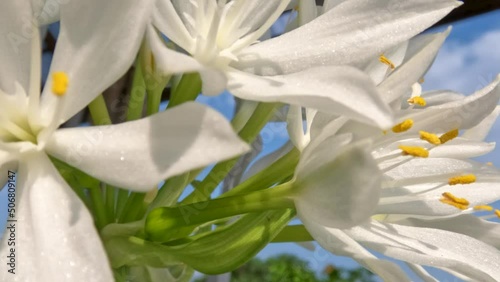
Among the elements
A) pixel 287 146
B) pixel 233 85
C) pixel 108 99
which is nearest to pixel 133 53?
pixel 233 85

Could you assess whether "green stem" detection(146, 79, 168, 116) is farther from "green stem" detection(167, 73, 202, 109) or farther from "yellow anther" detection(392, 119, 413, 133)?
"yellow anther" detection(392, 119, 413, 133)

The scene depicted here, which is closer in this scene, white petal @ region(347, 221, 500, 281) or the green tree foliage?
white petal @ region(347, 221, 500, 281)

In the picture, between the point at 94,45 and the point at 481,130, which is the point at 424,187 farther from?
the point at 94,45

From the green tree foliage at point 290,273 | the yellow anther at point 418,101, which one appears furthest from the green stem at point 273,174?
the green tree foliage at point 290,273

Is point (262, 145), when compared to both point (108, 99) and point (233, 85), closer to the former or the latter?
point (233, 85)

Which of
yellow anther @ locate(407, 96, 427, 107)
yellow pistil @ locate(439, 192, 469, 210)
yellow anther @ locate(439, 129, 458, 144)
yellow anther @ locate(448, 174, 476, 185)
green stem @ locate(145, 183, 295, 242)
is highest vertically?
yellow anther @ locate(407, 96, 427, 107)

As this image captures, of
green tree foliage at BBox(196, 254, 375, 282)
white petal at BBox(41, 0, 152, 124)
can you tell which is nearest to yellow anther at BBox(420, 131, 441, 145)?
white petal at BBox(41, 0, 152, 124)

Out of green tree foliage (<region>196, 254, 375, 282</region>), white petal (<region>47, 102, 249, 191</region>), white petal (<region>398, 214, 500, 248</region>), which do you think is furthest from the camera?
green tree foliage (<region>196, 254, 375, 282</region>)
